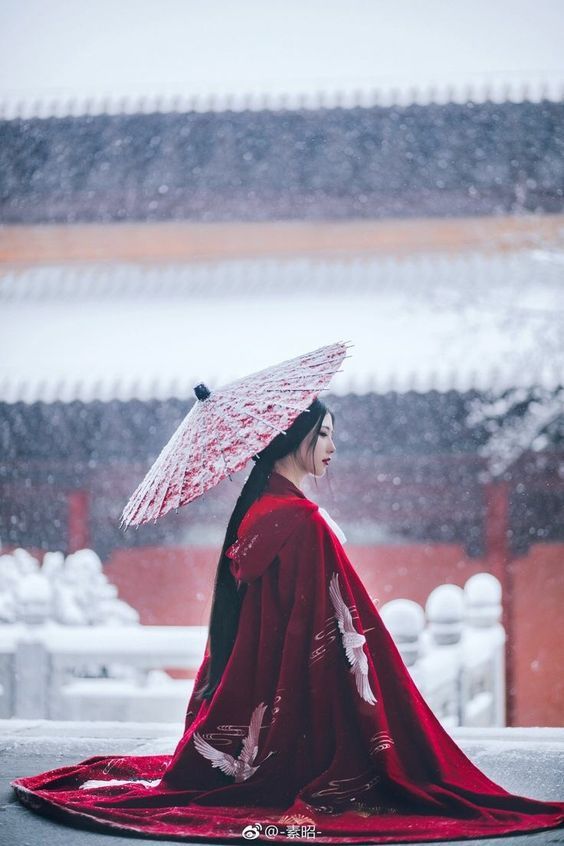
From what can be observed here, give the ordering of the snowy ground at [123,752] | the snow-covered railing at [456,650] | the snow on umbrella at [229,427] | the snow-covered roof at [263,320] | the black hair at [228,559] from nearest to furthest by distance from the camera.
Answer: the snowy ground at [123,752]
the snow on umbrella at [229,427]
the black hair at [228,559]
the snow-covered railing at [456,650]
the snow-covered roof at [263,320]

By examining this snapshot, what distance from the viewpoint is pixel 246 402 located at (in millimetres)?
1949

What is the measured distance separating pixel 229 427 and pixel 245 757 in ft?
2.03

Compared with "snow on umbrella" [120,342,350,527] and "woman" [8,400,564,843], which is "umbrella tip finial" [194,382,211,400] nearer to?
"snow on umbrella" [120,342,350,527]

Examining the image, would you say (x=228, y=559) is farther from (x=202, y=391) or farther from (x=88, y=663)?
(x=88, y=663)

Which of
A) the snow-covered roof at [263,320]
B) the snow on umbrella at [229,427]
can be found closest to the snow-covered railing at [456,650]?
the snow-covered roof at [263,320]

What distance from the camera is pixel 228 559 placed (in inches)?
Answer: 78.6

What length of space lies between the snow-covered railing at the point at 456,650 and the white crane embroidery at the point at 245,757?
1.54 meters

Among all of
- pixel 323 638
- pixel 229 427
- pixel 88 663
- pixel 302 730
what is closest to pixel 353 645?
pixel 323 638

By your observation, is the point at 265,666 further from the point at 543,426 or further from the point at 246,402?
the point at 543,426

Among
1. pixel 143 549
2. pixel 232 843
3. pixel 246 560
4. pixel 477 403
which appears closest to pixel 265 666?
pixel 246 560

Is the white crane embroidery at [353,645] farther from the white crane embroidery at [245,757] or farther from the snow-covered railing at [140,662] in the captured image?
the snow-covered railing at [140,662]

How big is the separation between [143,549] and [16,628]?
54.4 inches

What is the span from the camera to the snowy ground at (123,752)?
1.76 meters

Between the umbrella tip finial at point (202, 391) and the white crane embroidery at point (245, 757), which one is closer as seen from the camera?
the white crane embroidery at point (245, 757)
